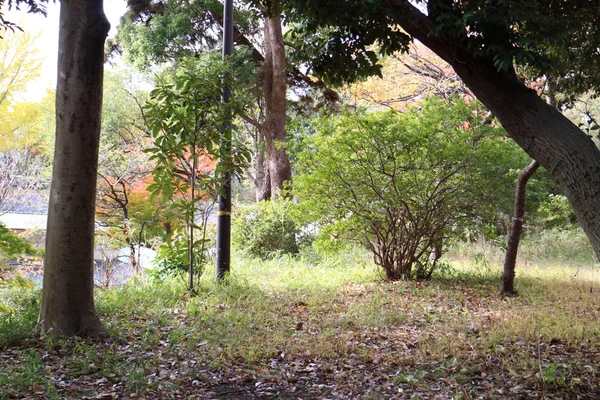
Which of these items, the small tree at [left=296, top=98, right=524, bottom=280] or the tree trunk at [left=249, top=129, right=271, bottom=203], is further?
the tree trunk at [left=249, top=129, right=271, bottom=203]

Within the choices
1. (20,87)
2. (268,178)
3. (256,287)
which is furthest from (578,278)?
(20,87)

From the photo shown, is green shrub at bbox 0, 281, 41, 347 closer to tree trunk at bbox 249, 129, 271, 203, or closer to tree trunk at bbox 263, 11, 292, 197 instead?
tree trunk at bbox 263, 11, 292, 197

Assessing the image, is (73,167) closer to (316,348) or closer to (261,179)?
(316,348)

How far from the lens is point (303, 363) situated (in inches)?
180

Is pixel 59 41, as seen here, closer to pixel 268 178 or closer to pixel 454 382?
pixel 454 382

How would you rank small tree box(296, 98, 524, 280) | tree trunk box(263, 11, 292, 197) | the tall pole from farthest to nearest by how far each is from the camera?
1. tree trunk box(263, 11, 292, 197)
2. small tree box(296, 98, 524, 280)
3. the tall pole

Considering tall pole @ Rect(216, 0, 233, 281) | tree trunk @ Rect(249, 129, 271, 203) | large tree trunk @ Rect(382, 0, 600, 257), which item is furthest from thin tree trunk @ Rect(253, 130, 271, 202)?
large tree trunk @ Rect(382, 0, 600, 257)

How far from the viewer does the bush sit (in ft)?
42.3

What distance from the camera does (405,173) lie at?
27.3ft

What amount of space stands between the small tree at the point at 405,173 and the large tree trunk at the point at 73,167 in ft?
12.9

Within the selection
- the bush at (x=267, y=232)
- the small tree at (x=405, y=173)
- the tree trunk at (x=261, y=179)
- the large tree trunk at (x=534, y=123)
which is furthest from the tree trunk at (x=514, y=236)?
the tree trunk at (x=261, y=179)

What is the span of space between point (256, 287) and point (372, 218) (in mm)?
2113

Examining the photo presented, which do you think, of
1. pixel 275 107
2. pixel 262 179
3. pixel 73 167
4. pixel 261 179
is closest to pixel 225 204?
pixel 73 167

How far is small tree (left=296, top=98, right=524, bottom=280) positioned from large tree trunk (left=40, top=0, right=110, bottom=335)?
3.93m
